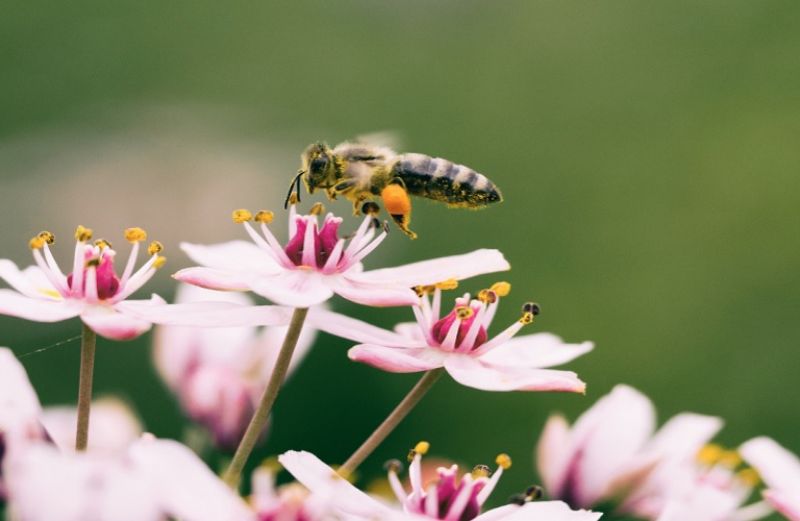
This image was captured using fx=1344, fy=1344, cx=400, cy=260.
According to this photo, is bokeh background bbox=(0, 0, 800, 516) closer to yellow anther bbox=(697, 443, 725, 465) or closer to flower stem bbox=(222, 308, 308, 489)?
yellow anther bbox=(697, 443, 725, 465)

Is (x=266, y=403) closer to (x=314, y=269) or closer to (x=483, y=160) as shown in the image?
(x=314, y=269)

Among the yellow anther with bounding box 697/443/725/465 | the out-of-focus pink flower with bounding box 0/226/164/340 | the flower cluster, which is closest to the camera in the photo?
the flower cluster

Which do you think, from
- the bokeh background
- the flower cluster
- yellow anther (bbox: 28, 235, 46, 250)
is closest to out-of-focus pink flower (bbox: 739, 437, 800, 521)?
the flower cluster

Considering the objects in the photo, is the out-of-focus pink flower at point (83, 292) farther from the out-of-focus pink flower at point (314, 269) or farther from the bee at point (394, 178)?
the bee at point (394, 178)

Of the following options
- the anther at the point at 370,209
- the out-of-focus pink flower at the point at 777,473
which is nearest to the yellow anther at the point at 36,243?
the anther at the point at 370,209

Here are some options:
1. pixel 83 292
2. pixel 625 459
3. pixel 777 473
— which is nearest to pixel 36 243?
pixel 83 292
